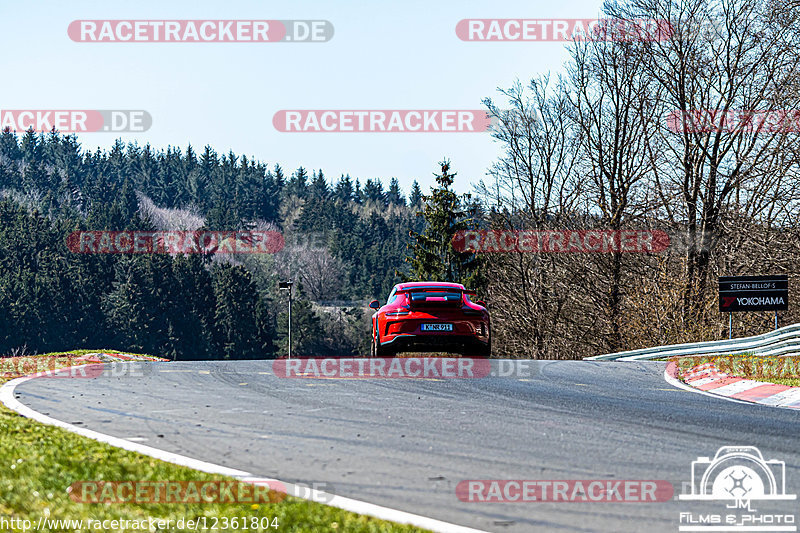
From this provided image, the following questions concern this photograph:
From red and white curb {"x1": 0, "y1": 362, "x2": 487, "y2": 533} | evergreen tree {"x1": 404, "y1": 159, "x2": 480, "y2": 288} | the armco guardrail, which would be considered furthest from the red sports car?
evergreen tree {"x1": 404, "y1": 159, "x2": 480, "y2": 288}

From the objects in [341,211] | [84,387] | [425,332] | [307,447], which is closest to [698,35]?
[425,332]

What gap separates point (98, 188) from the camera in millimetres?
149250

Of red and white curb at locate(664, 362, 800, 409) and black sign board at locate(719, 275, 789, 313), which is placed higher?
black sign board at locate(719, 275, 789, 313)

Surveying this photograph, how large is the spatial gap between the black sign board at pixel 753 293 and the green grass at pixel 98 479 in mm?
16410

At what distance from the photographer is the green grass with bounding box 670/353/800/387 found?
13.9 metres

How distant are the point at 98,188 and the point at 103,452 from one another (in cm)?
15044

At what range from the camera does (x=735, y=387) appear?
1327 centimetres
